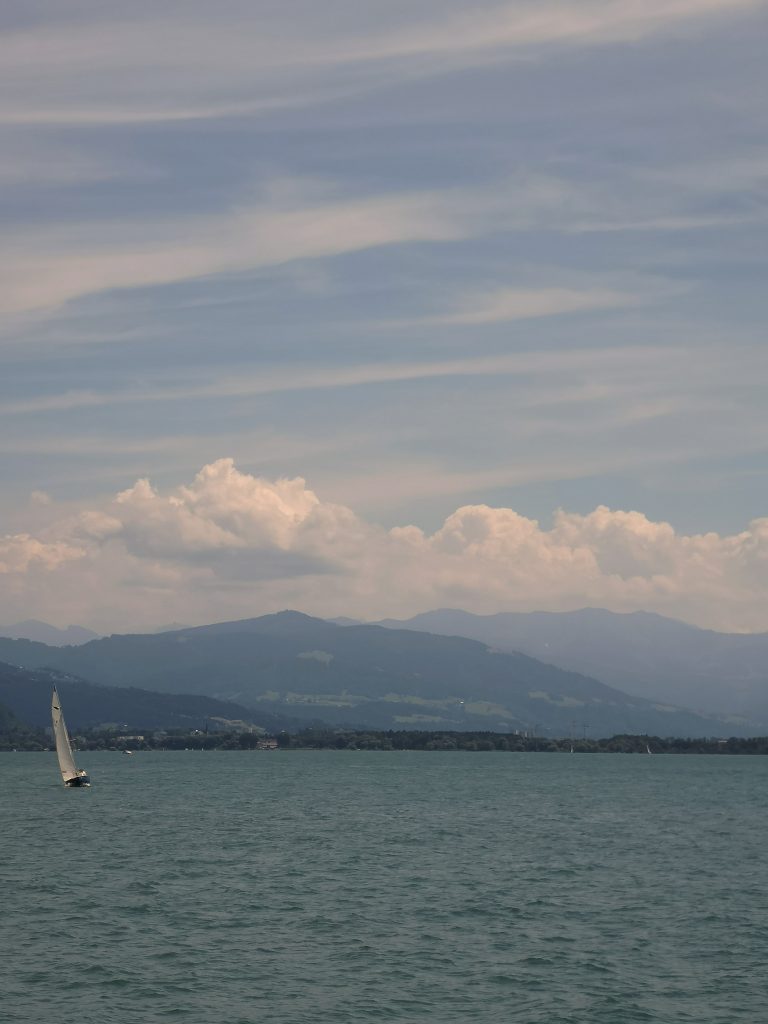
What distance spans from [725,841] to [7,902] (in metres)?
78.9

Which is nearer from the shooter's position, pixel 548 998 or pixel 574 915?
pixel 548 998

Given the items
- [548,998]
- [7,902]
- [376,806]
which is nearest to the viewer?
[548,998]

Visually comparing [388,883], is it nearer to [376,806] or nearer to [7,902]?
[7,902]

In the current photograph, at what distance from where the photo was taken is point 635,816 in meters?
168

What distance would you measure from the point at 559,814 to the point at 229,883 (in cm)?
8437

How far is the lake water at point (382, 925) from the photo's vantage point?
188 feet

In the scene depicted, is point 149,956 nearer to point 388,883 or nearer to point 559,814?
point 388,883

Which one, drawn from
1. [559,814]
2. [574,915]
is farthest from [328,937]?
[559,814]

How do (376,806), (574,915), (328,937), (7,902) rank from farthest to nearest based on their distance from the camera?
1. (376,806)
2. (7,902)
3. (574,915)
4. (328,937)

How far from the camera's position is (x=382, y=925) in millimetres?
77188

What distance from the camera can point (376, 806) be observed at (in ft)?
610

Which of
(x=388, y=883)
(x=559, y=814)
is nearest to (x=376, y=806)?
(x=559, y=814)

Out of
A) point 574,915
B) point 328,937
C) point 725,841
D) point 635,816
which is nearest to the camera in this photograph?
point 328,937

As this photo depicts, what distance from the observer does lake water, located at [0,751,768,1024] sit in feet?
188
